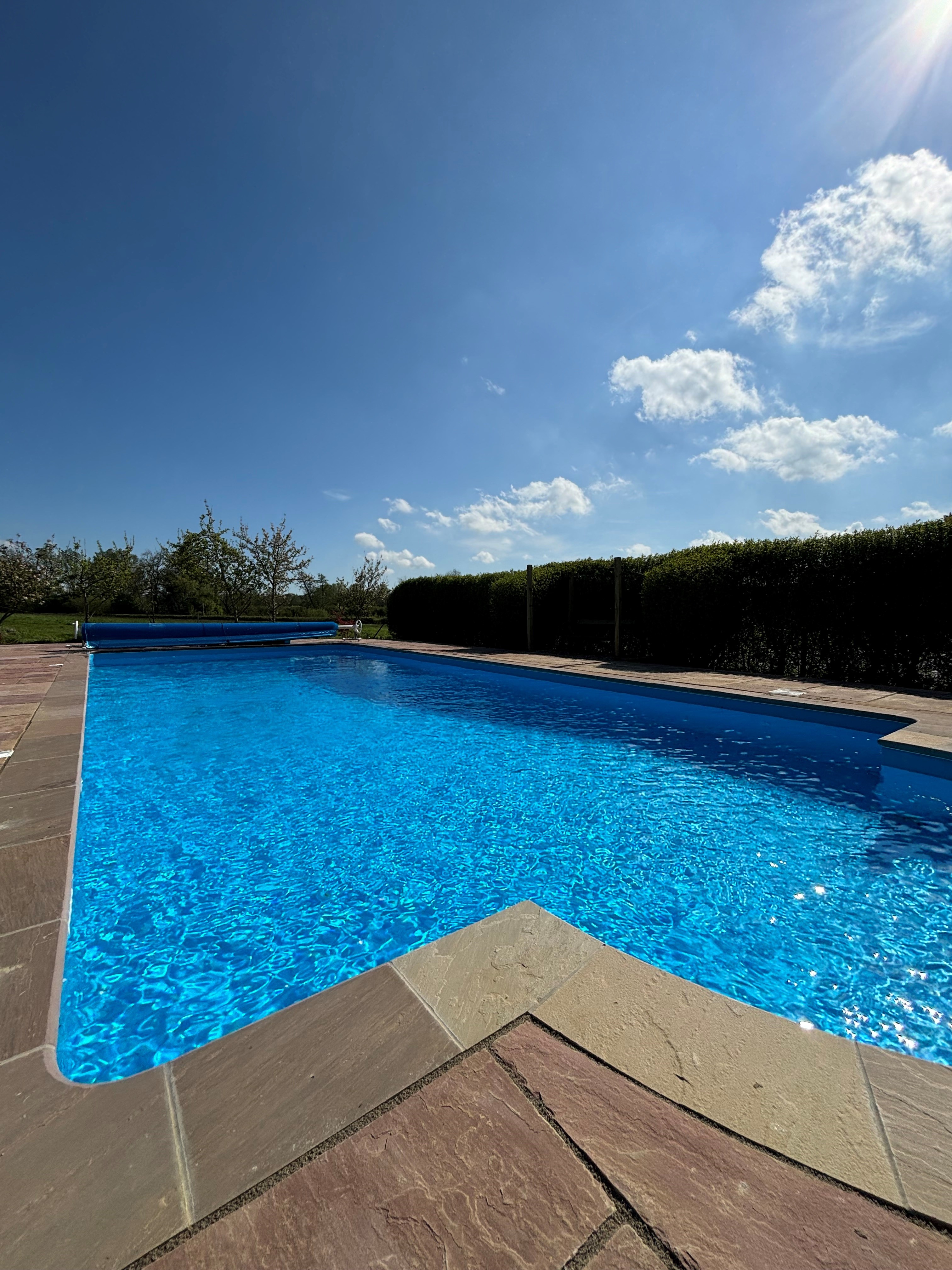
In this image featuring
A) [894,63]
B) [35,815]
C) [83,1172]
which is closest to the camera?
[83,1172]

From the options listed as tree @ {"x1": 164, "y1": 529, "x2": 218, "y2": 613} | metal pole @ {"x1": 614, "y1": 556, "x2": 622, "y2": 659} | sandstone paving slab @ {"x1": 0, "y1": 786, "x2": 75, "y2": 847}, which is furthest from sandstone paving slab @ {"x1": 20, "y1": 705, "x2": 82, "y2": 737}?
tree @ {"x1": 164, "y1": 529, "x2": 218, "y2": 613}

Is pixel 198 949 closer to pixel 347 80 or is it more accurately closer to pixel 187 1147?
pixel 187 1147

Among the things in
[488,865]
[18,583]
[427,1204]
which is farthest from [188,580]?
[427,1204]

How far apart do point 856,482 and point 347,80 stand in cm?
1101

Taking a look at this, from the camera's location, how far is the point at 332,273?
385 inches

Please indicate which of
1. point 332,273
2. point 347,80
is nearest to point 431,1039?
point 347,80

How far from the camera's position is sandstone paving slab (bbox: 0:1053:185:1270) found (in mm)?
833

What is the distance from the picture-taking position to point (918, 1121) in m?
1.08

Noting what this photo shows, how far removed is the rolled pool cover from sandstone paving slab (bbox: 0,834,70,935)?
11.8 meters

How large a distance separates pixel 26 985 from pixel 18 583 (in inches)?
616

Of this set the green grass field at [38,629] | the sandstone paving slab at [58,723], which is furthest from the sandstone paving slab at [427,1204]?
the green grass field at [38,629]

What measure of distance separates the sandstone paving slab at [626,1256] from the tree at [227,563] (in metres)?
22.2

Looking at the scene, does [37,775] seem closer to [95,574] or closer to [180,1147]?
[180,1147]

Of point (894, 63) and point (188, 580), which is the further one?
point (188, 580)
